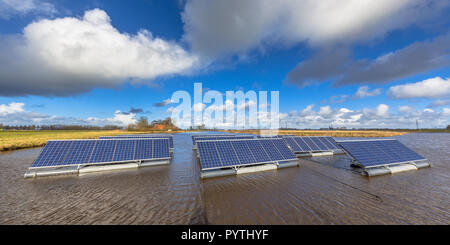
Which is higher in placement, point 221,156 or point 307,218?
point 221,156

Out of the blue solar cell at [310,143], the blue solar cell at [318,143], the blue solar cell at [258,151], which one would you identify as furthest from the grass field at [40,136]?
the blue solar cell at [318,143]

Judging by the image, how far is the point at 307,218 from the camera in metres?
6.20

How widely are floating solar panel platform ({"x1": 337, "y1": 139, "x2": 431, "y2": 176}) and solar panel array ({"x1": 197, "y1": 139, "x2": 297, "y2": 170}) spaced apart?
211 inches

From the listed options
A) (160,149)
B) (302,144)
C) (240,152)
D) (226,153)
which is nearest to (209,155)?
(226,153)

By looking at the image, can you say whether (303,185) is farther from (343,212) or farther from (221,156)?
(221,156)

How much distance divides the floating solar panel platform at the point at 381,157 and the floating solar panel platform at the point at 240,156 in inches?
207

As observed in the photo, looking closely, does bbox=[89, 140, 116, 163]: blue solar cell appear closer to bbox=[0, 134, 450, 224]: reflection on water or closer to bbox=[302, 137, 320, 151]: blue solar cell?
bbox=[0, 134, 450, 224]: reflection on water

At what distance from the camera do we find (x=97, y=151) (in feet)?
44.1

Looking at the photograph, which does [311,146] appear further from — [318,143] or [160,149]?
[160,149]

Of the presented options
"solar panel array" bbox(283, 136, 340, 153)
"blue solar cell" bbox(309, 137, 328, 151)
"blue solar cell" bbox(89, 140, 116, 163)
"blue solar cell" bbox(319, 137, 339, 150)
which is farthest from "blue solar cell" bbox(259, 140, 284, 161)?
"blue solar cell" bbox(89, 140, 116, 163)

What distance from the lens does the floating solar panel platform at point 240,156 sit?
1157 cm
